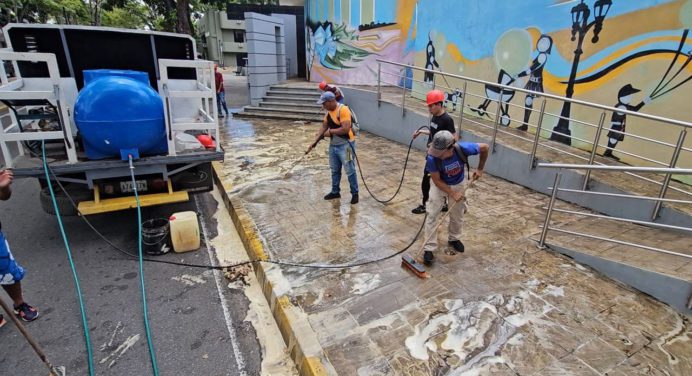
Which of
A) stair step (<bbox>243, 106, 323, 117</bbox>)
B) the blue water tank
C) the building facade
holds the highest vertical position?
the building facade

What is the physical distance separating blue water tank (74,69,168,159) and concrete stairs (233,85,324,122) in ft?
26.0

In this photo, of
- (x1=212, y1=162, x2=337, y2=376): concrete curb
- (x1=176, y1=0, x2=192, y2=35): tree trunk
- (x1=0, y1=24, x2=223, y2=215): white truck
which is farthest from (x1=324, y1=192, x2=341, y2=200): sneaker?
(x1=176, y1=0, x2=192, y2=35): tree trunk

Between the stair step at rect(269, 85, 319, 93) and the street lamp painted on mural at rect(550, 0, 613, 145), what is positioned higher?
the street lamp painted on mural at rect(550, 0, 613, 145)

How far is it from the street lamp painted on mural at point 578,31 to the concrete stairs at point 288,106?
736 centimetres

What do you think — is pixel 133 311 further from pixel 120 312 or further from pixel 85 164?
pixel 85 164

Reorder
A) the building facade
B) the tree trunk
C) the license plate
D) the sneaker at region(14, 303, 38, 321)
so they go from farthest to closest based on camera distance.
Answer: the building facade, the tree trunk, the license plate, the sneaker at region(14, 303, 38, 321)

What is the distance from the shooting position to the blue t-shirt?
13.2 ft

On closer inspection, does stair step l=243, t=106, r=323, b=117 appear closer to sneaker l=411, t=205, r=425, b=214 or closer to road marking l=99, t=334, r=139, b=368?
sneaker l=411, t=205, r=425, b=214

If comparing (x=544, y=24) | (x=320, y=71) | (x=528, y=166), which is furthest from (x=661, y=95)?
(x=320, y=71)

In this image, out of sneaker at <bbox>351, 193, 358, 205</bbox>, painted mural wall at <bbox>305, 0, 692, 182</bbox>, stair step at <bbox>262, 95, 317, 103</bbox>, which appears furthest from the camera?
stair step at <bbox>262, 95, 317, 103</bbox>

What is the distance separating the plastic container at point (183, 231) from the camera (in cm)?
466

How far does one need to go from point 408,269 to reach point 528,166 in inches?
142

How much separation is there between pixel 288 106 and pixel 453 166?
396 inches

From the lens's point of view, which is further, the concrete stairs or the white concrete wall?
the white concrete wall
